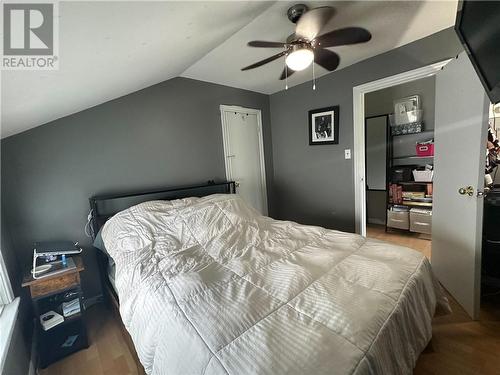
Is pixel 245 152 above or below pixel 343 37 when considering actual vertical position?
below

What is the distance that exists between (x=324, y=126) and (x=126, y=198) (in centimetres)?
252

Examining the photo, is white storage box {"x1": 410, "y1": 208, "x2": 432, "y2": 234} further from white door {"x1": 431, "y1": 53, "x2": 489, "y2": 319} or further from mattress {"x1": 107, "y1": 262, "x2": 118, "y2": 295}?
mattress {"x1": 107, "y1": 262, "x2": 118, "y2": 295}

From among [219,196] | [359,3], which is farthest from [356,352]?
[359,3]

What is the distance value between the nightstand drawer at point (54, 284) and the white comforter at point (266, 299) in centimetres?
31

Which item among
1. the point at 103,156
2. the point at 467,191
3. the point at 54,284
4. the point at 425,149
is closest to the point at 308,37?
the point at 467,191

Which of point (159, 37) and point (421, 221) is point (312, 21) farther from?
point (421, 221)

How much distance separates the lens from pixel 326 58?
88.7 inches

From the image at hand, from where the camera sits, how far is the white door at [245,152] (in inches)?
124

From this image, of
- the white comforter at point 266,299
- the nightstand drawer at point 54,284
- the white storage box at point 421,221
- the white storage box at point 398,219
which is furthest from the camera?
the white storage box at point 398,219

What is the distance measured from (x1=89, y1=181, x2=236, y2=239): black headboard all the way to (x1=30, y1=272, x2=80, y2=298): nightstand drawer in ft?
1.72

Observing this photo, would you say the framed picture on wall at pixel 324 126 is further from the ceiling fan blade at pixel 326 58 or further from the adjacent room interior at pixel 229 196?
the ceiling fan blade at pixel 326 58

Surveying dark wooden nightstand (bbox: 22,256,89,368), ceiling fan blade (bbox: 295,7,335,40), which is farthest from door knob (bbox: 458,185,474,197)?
dark wooden nightstand (bbox: 22,256,89,368)

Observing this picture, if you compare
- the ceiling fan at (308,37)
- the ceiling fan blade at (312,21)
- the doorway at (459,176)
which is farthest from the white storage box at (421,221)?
the ceiling fan blade at (312,21)

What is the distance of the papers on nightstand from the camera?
5.31 ft
